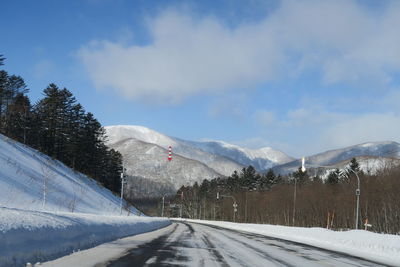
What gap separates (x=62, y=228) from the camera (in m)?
11.6

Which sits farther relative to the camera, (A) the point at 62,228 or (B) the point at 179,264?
(A) the point at 62,228

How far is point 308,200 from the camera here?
89812mm

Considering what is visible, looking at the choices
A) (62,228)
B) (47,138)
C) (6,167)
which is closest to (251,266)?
(62,228)

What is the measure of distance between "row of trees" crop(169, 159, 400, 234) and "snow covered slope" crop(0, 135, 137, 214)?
2824 cm

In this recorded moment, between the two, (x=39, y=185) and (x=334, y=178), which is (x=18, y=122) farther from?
(x=334, y=178)

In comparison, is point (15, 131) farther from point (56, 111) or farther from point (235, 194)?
point (235, 194)

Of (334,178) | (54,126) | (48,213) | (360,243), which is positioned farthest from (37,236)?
(334,178)

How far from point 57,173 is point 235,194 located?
266ft

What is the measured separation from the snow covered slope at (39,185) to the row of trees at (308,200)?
92.7 feet

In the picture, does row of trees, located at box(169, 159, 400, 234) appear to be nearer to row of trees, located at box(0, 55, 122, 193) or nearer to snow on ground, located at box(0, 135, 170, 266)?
snow on ground, located at box(0, 135, 170, 266)

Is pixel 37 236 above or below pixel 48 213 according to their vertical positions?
below

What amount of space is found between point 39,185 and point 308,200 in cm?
6135

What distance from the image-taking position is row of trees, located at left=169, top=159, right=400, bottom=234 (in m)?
66.6

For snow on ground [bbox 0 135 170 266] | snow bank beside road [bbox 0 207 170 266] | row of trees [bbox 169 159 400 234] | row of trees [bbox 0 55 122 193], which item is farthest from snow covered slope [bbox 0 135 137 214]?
row of trees [bbox 169 159 400 234]
